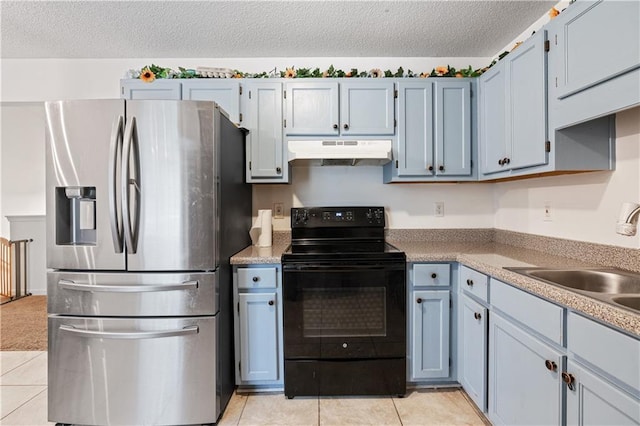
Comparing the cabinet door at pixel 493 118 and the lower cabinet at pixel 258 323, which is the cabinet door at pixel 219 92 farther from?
the cabinet door at pixel 493 118

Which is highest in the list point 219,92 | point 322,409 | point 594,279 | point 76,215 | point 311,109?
point 219,92

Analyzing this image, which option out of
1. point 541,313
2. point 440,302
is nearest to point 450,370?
point 440,302

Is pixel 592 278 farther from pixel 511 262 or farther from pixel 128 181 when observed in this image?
pixel 128 181

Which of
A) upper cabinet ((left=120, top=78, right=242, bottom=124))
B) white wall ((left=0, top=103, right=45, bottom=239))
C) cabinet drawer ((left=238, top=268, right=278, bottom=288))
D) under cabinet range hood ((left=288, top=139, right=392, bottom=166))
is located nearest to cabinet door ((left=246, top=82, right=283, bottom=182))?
upper cabinet ((left=120, top=78, right=242, bottom=124))

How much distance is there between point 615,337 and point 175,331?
6.08 feet

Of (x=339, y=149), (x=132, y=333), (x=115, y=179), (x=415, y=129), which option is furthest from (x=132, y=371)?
(x=415, y=129)

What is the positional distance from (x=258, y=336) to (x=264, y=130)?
56.0 inches

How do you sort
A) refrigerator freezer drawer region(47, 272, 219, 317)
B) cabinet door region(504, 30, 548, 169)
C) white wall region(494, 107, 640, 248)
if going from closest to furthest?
white wall region(494, 107, 640, 248) → cabinet door region(504, 30, 548, 169) → refrigerator freezer drawer region(47, 272, 219, 317)

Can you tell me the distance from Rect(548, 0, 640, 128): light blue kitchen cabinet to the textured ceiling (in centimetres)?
74

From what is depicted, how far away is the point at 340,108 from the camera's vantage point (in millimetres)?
2242

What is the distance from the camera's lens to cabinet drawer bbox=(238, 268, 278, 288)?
1.94 metres

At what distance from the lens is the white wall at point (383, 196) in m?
2.55

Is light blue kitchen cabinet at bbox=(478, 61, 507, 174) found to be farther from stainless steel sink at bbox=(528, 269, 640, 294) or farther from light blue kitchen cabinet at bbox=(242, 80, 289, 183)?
light blue kitchen cabinet at bbox=(242, 80, 289, 183)

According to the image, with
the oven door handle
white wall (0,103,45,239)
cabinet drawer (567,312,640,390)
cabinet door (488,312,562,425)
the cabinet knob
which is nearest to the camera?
cabinet drawer (567,312,640,390)
